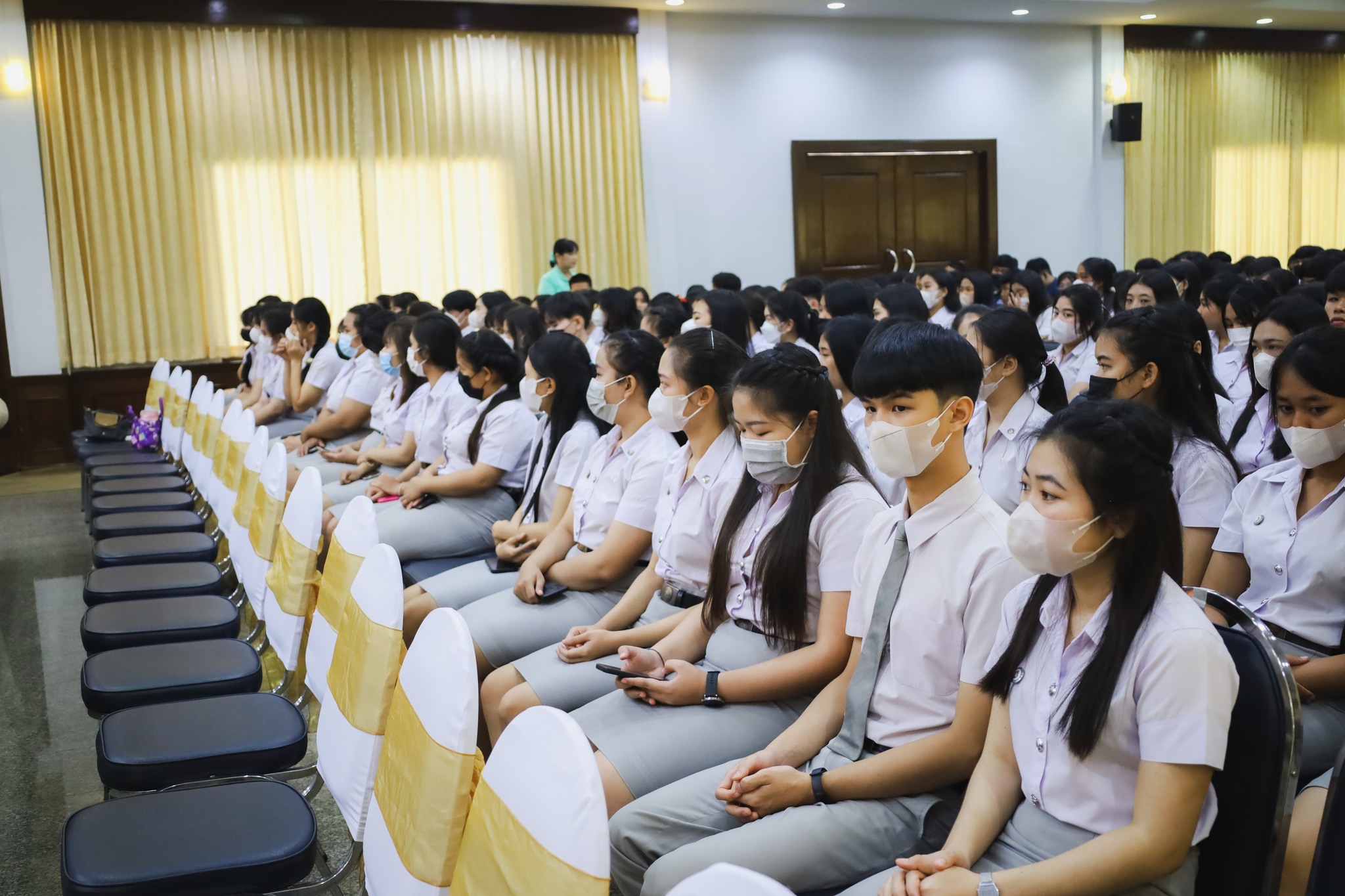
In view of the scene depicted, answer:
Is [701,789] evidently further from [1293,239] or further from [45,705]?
[1293,239]

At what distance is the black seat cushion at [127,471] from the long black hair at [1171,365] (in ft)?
14.3

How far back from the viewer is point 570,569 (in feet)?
10.2

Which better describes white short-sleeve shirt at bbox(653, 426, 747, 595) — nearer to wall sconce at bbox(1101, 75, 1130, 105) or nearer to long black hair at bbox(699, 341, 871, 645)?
long black hair at bbox(699, 341, 871, 645)

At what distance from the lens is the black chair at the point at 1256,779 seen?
143cm

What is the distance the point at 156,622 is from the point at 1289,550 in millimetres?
2737

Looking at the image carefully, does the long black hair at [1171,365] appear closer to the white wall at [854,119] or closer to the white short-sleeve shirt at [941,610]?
the white short-sleeve shirt at [941,610]

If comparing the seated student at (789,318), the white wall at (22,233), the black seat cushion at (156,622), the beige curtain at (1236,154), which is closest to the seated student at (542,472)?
the black seat cushion at (156,622)

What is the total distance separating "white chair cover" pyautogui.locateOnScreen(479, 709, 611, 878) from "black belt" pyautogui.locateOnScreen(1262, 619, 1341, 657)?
1.47 m

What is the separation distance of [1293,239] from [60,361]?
42.9ft

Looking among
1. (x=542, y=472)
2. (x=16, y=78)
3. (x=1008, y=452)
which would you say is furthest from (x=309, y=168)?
(x=1008, y=452)

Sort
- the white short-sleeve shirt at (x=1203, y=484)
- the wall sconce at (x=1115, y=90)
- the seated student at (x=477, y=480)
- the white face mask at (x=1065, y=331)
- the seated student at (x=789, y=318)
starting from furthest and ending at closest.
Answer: the wall sconce at (x=1115, y=90) → the seated student at (x=789, y=318) → the white face mask at (x=1065, y=331) → the seated student at (x=477, y=480) → the white short-sleeve shirt at (x=1203, y=484)

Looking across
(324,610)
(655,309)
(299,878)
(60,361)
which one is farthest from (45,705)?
(60,361)

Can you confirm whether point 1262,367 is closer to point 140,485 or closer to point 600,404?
point 600,404

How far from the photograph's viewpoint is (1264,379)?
134 inches
